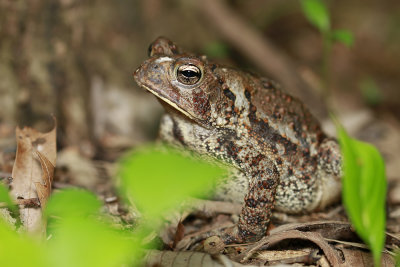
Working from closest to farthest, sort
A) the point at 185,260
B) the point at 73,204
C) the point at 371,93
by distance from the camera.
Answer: the point at 73,204
the point at 185,260
the point at 371,93

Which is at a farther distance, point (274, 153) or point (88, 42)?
point (88, 42)

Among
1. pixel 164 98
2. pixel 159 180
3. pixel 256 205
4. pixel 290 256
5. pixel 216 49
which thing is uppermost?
pixel 216 49

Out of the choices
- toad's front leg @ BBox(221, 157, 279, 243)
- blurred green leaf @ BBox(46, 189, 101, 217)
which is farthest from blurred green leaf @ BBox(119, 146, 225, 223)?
toad's front leg @ BBox(221, 157, 279, 243)

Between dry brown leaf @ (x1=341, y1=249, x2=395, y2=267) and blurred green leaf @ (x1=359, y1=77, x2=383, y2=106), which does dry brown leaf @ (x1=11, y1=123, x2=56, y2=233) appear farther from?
blurred green leaf @ (x1=359, y1=77, x2=383, y2=106)

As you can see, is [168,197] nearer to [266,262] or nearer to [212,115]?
[266,262]

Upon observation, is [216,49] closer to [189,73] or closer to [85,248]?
[189,73]

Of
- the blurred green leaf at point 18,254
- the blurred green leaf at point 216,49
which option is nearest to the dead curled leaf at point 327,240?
the blurred green leaf at point 18,254

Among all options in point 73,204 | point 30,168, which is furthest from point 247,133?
point 73,204

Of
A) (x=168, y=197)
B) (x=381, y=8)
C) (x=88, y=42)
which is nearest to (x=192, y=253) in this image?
(x=168, y=197)
